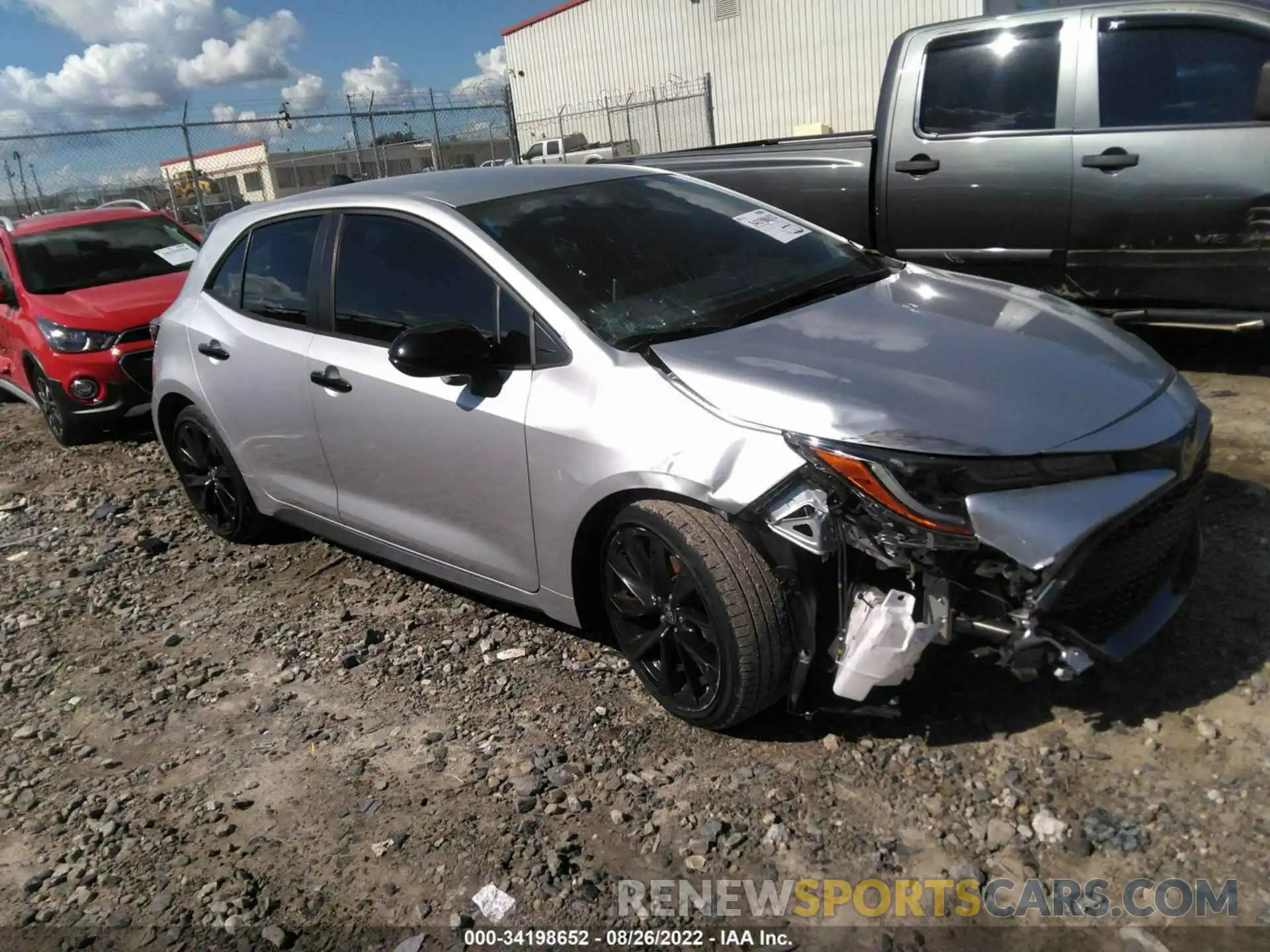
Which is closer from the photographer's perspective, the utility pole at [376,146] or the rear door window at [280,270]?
the rear door window at [280,270]

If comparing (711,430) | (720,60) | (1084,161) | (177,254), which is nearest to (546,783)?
(711,430)

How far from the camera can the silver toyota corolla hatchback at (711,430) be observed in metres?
2.54

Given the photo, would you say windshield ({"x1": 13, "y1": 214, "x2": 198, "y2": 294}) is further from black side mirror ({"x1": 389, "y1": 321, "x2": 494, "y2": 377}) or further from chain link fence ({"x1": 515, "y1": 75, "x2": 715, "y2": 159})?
chain link fence ({"x1": 515, "y1": 75, "x2": 715, "y2": 159})

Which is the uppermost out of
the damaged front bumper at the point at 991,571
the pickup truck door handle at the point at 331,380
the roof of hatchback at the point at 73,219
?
the roof of hatchback at the point at 73,219

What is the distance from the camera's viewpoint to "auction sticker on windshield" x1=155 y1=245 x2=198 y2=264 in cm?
814

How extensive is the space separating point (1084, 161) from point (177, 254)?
6.60 m

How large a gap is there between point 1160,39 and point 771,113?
77.3ft

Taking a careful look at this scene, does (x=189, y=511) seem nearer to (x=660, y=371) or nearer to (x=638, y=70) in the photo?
(x=660, y=371)

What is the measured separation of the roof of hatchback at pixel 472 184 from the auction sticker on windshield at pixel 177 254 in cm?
429

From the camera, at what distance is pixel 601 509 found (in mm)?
3033

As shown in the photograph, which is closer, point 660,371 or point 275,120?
point 660,371

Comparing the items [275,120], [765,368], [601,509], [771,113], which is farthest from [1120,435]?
[771,113]

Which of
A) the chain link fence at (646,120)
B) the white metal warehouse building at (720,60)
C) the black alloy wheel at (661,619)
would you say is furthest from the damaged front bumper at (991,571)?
the chain link fence at (646,120)

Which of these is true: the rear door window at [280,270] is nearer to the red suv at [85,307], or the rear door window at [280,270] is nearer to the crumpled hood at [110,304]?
the red suv at [85,307]
